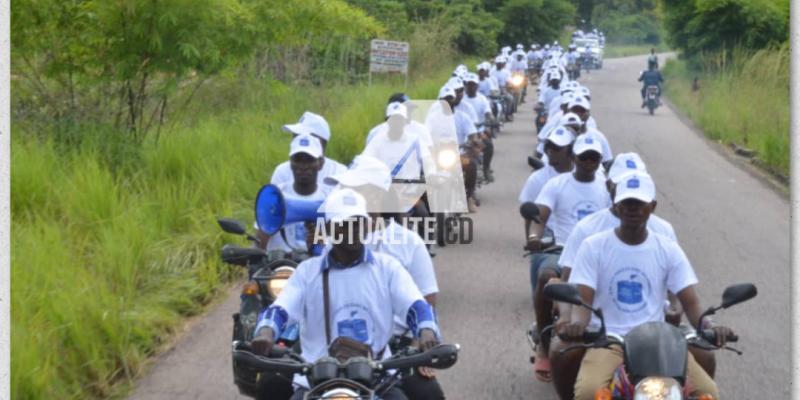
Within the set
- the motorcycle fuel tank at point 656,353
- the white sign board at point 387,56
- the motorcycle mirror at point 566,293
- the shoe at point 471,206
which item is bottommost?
the shoe at point 471,206

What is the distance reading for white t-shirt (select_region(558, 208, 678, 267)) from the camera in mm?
7270

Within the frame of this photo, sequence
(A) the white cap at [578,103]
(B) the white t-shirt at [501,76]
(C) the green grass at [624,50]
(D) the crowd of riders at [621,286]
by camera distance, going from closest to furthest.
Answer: (D) the crowd of riders at [621,286] < (A) the white cap at [578,103] < (B) the white t-shirt at [501,76] < (C) the green grass at [624,50]

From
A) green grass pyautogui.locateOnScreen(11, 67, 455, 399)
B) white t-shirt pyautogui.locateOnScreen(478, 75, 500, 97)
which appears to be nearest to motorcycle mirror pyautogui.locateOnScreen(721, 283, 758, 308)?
green grass pyautogui.locateOnScreen(11, 67, 455, 399)

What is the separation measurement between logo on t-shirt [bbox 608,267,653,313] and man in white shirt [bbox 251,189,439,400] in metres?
1.25

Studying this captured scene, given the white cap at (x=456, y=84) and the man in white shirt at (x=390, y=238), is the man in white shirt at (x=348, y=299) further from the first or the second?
the white cap at (x=456, y=84)

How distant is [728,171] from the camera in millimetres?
22469

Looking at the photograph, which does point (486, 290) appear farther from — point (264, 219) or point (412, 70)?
point (412, 70)

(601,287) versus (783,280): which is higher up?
(601,287)

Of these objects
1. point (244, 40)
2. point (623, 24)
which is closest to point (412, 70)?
point (244, 40)

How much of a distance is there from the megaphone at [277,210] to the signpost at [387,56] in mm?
17481

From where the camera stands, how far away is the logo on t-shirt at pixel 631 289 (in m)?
6.46

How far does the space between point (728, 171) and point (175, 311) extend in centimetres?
1471

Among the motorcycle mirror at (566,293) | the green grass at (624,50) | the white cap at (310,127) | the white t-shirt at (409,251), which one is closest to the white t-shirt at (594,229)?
the white t-shirt at (409,251)

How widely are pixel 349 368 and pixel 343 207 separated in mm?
861
